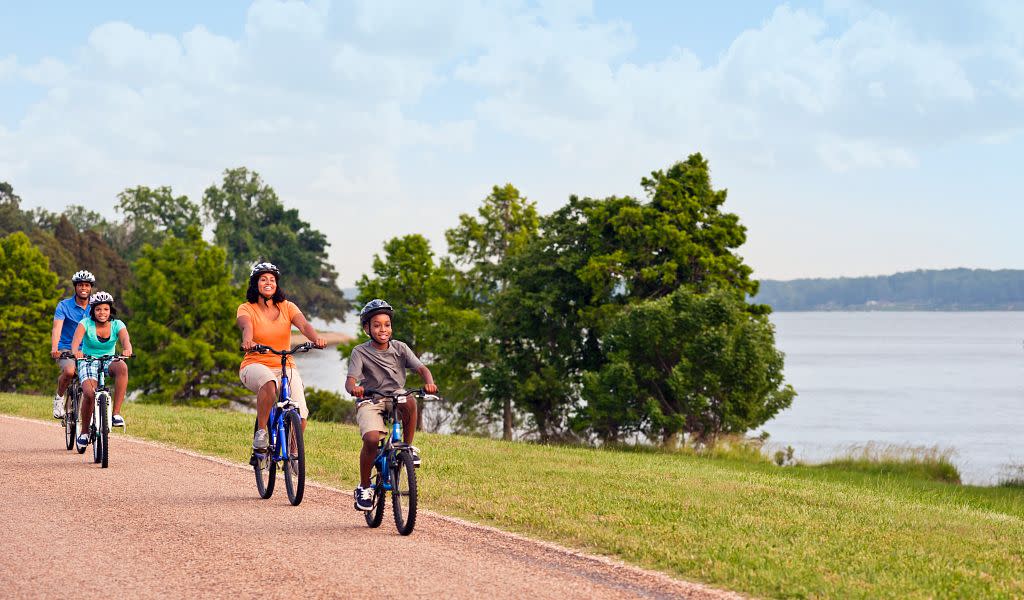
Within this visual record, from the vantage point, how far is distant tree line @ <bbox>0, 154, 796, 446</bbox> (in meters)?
31.0

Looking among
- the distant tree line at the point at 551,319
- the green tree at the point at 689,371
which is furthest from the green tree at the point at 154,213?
the green tree at the point at 689,371

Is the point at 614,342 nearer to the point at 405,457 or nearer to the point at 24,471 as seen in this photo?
the point at 24,471

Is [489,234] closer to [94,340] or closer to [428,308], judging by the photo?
[428,308]

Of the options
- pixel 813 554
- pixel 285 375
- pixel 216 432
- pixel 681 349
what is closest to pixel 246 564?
pixel 285 375

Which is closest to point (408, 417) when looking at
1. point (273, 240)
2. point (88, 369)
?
point (88, 369)

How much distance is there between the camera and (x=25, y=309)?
162 ft

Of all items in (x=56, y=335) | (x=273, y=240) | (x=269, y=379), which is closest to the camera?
(x=269, y=379)

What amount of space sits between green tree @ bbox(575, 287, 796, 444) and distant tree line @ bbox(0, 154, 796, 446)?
0.06 meters

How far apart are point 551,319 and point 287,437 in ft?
94.0

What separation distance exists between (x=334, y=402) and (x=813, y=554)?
135 ft

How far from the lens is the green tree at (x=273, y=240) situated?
9800 centimetres

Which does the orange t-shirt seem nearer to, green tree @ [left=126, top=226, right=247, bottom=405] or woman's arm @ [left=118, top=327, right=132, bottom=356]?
woman's arm @ [left=118, top=327, right=132, bottom=356]

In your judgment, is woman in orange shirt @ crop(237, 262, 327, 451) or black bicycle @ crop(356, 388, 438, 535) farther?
woman in orange shirt @ crop(237, 262, 327, 451)

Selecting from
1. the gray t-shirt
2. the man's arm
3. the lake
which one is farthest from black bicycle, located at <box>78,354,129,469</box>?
the lake
